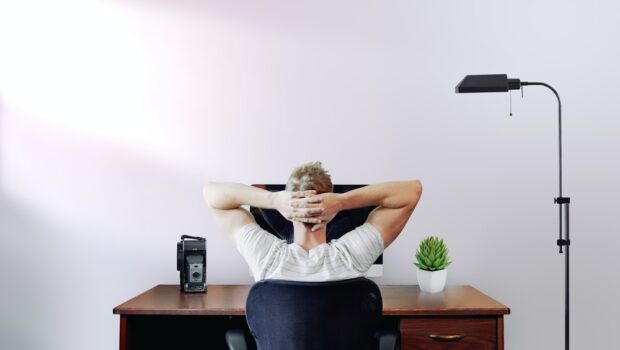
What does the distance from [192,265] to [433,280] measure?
1029mm

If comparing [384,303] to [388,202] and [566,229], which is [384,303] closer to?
[388,202]

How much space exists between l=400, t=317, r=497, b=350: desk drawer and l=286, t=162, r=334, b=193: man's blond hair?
0.65m

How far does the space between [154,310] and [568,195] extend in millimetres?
1933

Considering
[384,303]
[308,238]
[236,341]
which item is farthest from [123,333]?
[384,303]

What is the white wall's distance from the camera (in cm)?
290

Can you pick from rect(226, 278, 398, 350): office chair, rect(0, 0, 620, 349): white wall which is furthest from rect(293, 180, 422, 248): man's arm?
rect(0, 0, 620, 349): white wall

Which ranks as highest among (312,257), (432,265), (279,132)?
(279,132)

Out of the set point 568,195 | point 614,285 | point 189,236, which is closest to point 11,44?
point 189,236

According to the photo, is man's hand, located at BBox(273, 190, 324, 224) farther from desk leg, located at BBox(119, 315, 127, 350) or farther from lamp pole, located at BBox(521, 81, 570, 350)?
lamp pole, located at BBox(521, 81, 570, 350)

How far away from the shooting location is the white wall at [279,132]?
9.51 feet

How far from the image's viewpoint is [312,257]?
1794 millimetres

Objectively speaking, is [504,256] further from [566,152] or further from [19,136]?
[19,136]

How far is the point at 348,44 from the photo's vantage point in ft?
9.70

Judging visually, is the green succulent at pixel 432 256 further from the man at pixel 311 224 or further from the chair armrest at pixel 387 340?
the chair armrest at pixel 387 340
